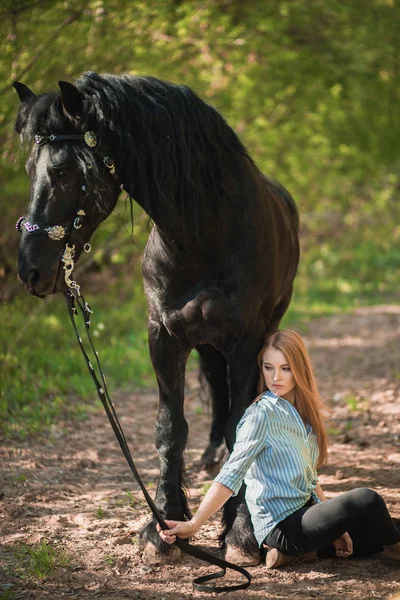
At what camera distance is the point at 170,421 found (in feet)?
10.6

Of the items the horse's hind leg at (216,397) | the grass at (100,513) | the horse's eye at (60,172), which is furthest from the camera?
the horse's hind leg at (216,397)

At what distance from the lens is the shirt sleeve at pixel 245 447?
276cm

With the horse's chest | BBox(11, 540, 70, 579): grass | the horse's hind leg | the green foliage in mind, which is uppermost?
the horse's chest

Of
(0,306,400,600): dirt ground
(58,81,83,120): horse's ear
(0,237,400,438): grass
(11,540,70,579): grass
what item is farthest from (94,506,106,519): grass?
(58,81,83,120): horse's ear

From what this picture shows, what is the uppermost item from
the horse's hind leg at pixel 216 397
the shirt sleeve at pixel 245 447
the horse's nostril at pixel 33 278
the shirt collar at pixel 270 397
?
the horse's nostril at pixel 33 278

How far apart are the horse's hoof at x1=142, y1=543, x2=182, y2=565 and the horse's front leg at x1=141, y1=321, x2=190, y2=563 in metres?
0.17

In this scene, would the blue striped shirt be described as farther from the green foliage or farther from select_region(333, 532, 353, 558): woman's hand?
the green foliage

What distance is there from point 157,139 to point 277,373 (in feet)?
3.61

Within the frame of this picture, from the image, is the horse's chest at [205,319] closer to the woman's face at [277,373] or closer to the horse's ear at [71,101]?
the woman's face at [277,373]

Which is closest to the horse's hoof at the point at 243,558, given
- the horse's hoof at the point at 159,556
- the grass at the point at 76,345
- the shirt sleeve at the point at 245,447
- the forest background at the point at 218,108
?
the horse's hoof at the point at 159,556

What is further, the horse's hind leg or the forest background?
the forest background

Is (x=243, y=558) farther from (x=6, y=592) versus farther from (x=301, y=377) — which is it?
(x=6, y=592)

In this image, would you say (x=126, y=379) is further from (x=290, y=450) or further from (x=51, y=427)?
(x=290, y=450)

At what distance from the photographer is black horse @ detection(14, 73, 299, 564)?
2.70 m
